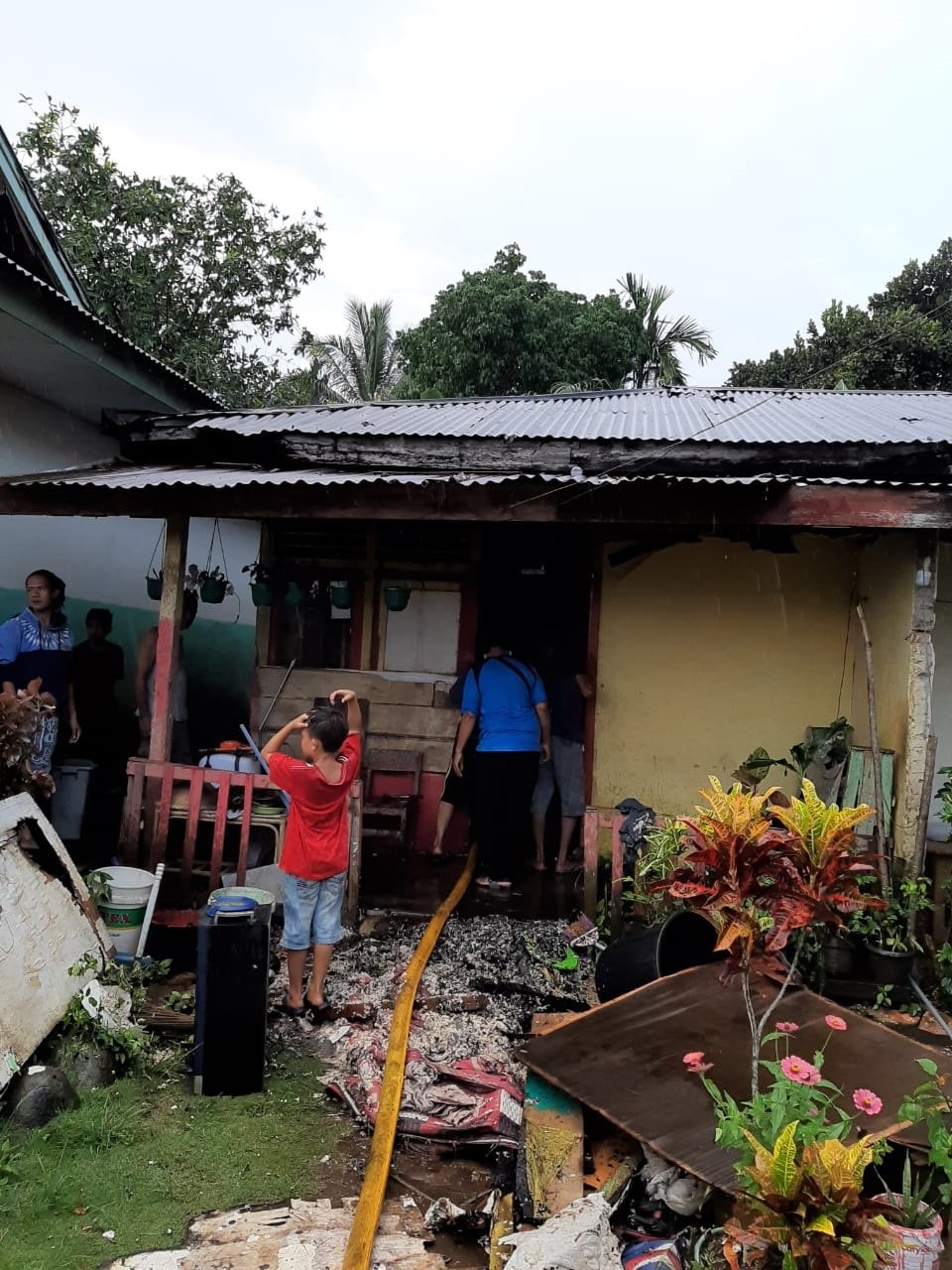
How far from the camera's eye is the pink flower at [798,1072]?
8.42 feet

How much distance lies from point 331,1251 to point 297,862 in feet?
5.88

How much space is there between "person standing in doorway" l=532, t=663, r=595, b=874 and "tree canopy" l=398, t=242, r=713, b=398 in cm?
1182

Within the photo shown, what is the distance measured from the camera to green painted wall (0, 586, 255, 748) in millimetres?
9648

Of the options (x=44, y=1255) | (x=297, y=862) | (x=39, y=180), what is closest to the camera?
(x=44, y=1255)

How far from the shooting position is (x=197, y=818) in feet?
18.8

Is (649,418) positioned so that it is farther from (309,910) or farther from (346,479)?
(309,910)

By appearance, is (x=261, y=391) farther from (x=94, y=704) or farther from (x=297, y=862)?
(x=297, y=862)

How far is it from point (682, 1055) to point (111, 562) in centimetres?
794

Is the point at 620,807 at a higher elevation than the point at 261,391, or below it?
below

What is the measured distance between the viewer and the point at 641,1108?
10.3ft

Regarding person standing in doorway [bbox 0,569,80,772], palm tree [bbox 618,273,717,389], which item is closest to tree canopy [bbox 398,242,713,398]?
palm tree [bbox 618,273,717,389]

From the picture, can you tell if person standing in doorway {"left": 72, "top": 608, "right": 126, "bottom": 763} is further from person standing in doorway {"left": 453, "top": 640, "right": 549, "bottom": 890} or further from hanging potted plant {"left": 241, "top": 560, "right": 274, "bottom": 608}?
person standing in doorway {"left": 453, "top": 640, "right": 549, "bottom": 890}


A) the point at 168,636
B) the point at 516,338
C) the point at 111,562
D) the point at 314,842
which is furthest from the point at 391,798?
the point at 516,338

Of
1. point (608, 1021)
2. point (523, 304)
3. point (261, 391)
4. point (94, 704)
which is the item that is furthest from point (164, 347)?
point (608, 1021)
